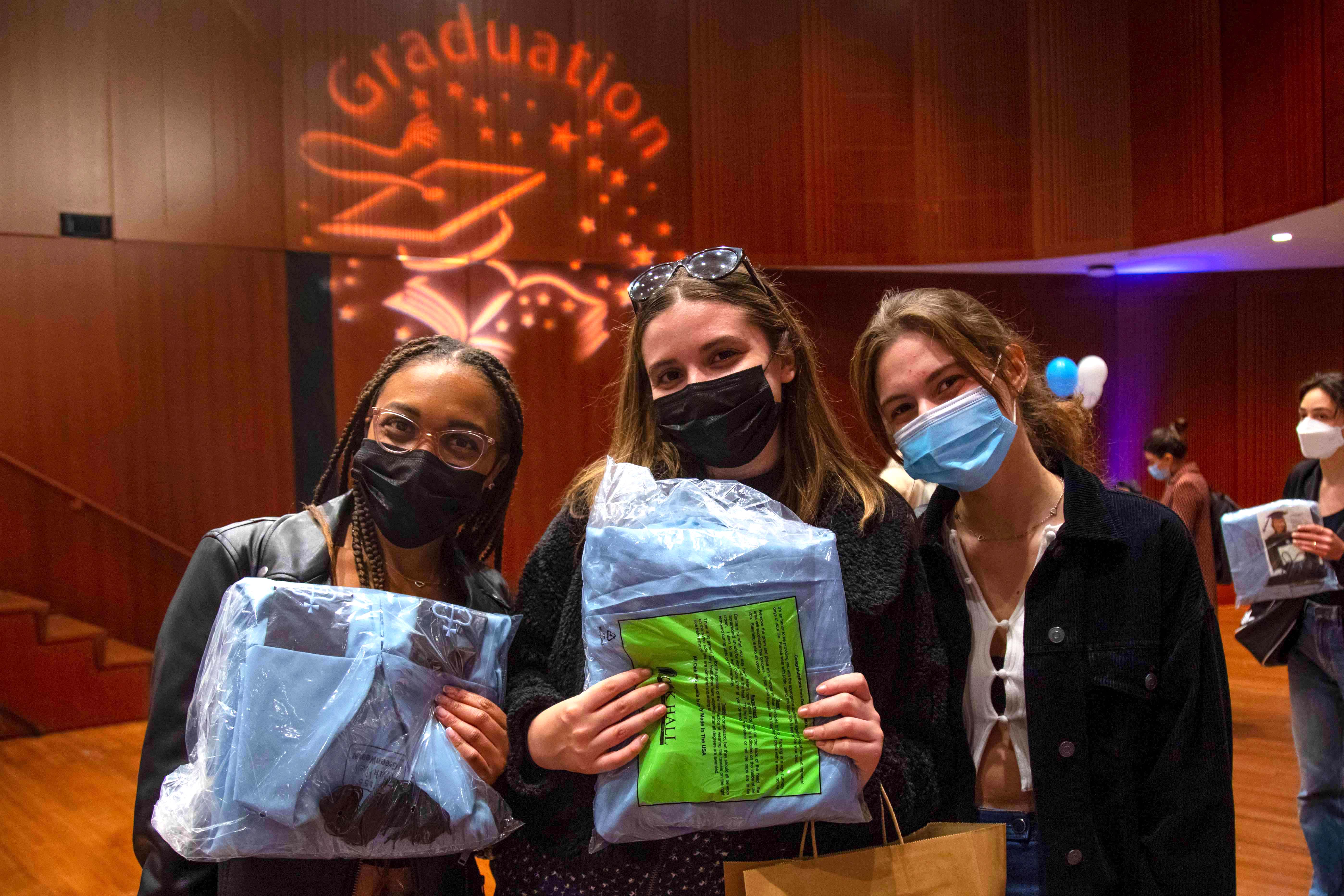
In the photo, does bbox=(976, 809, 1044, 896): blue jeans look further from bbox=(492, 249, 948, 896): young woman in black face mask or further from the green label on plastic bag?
the green label on plastic bag

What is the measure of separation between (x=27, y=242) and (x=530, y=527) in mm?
3317

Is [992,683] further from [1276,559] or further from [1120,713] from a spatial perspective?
[1276,559]

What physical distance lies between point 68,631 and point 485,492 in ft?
14.9

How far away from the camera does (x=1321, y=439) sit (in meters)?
2.86

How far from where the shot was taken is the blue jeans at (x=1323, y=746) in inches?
101

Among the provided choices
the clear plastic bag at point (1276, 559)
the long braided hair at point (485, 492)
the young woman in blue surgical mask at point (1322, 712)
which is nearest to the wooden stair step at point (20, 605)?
the long braided hair at point (485, 492)

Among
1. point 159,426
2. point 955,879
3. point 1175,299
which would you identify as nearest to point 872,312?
point 1175,299

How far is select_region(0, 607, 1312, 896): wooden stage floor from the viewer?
3021 millimetres

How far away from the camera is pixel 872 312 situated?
7438mm

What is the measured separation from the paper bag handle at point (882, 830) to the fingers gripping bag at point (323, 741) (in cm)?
32

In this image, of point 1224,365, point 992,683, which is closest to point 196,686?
point 992,683

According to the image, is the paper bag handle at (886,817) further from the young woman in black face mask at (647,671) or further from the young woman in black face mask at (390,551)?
the young woman in black face mask at (390,551)

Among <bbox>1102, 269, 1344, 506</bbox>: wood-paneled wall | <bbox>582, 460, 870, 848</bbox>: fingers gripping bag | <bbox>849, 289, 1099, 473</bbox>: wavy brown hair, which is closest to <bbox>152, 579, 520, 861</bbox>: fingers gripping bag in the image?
<bbox>582, 460, 870, 848</bbox>: fingers gripping bag

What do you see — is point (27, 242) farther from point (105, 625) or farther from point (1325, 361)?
point (1325, 361)
